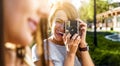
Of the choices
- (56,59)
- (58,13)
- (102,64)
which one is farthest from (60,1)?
(102,64)

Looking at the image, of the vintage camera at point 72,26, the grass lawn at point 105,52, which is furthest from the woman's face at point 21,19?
the grass lawn at point 105,52

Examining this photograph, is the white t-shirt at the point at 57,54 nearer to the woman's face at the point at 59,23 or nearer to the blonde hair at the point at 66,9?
the woman's face at the point at 59,23

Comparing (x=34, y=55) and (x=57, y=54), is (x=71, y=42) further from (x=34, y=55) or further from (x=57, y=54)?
(x=34, y=55)

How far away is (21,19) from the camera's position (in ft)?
5.59

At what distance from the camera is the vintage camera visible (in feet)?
6.49

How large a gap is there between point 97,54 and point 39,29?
0.48 metres

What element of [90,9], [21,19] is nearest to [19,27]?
[21,19]

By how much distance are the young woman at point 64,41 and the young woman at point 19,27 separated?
163mm

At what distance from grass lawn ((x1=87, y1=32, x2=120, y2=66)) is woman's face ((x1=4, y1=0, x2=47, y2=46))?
1.44ft

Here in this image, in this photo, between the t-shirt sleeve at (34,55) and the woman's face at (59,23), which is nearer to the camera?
the t-shirt sleeve at (34,55)

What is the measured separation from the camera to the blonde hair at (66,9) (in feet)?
6.32

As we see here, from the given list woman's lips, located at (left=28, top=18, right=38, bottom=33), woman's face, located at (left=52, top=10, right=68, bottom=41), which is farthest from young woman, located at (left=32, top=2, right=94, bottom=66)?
woman's lips, located at (left=28, top=18, right=38, bottom=33)

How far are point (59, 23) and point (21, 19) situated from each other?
34 centimetres

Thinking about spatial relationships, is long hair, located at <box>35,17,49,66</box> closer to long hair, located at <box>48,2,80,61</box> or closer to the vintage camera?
long hair, located at <box>48,2,80,61</box>
